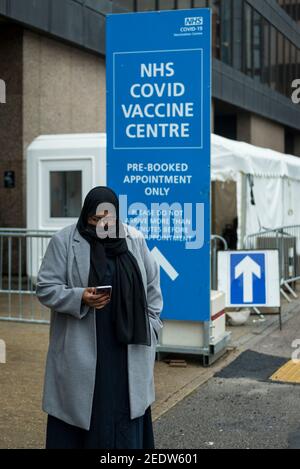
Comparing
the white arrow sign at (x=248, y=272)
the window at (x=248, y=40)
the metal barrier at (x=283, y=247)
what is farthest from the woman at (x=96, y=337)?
the window at (x=248, y=40)

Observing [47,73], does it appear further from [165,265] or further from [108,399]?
[108,399]

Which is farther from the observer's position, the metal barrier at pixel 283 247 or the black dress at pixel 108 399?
the metal barrier at pixel 283 247

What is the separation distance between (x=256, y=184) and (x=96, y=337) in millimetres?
9739

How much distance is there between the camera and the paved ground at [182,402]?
17.4 ft

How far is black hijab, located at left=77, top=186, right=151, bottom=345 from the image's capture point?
12.6ft

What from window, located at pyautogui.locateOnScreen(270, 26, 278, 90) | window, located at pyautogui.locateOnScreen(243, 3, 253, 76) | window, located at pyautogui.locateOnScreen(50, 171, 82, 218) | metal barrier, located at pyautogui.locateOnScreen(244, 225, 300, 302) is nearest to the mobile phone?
metal barrier, located at pyautogui.locateOnScreen(244, 225, 300, 302)

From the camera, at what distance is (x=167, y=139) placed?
7.29 metres

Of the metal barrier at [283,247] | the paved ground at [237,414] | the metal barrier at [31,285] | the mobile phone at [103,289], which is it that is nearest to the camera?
the mobile phone at [103,289]

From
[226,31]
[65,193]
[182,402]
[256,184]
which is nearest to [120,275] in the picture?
[182,402]

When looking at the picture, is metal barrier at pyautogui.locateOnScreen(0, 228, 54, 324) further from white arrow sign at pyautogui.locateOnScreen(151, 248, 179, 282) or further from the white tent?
the white tent

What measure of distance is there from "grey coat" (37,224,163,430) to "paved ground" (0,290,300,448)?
4.41ft

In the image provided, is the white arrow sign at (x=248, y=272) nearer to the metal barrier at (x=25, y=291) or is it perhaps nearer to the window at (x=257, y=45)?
the metal barrier at (x=25, y=291)

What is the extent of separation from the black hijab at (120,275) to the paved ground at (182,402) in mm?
1612

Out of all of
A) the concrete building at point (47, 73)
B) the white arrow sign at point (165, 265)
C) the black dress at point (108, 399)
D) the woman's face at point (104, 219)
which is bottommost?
the black dress at point (108, 399)
